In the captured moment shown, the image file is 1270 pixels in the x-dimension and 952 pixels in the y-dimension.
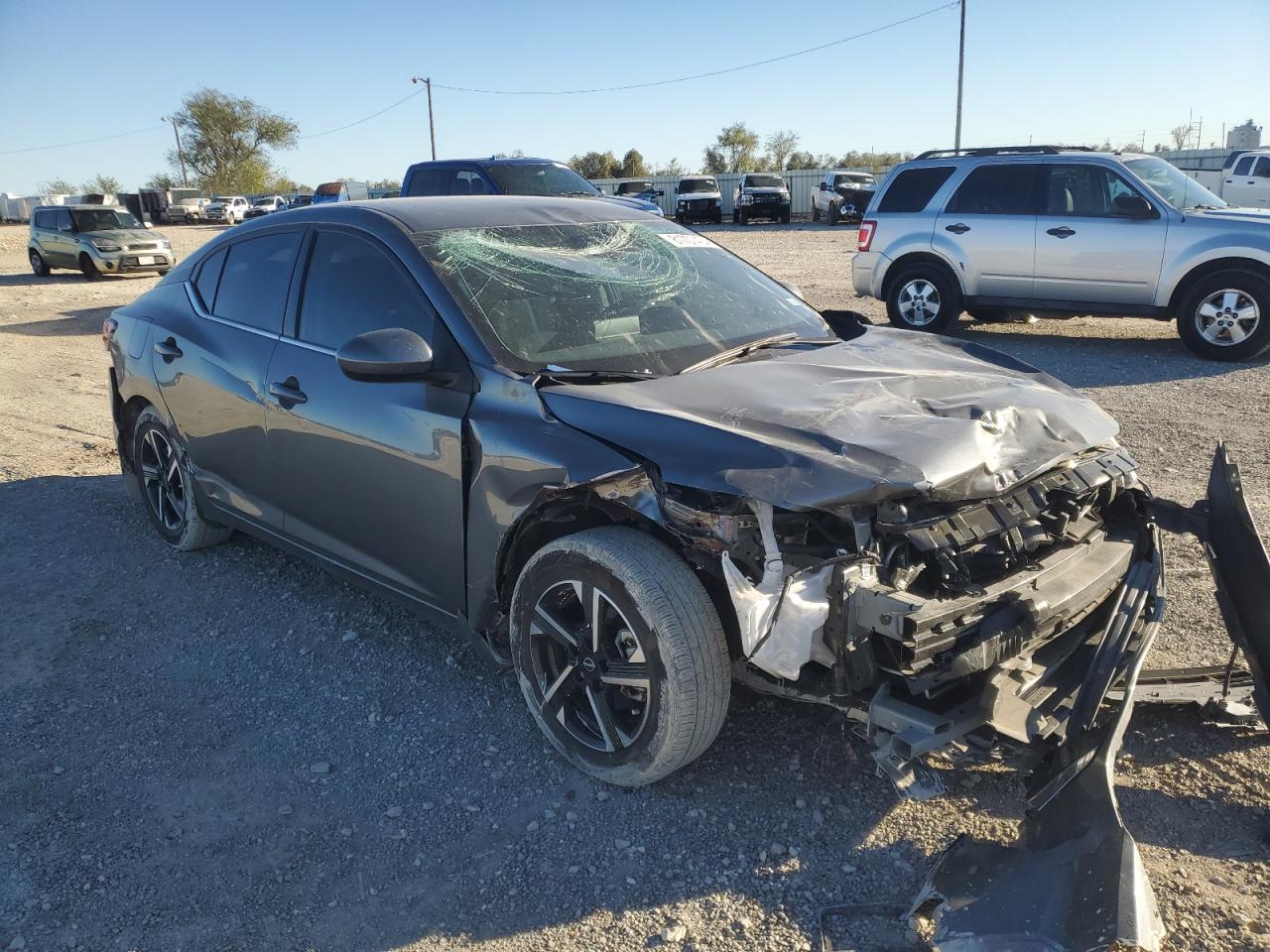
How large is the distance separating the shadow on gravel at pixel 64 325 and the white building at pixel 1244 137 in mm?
38692

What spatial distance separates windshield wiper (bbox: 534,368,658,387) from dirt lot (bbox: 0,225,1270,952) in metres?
1.23

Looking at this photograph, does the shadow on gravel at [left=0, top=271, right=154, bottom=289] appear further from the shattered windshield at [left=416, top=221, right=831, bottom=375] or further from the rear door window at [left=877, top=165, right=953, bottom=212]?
the shattered windshield at [left=416, top=221, right=831, bottom=375]

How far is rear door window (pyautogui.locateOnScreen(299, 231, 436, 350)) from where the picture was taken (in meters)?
3.53

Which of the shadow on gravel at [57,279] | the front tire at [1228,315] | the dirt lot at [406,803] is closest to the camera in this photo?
the dirt lot at [406,803]

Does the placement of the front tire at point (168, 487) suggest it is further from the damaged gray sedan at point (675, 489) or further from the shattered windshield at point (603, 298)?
the shattered windshield at point (603, 298)

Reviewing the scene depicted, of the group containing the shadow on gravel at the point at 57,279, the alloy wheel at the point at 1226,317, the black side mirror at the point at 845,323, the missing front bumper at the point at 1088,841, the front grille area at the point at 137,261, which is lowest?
the missing front bumper at the point at 1088,841

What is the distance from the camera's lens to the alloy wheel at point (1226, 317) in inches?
352

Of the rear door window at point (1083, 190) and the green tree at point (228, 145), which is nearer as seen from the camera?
the rear door window at point (1083, 190)

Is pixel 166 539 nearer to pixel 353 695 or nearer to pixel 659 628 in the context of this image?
pixel 353 695

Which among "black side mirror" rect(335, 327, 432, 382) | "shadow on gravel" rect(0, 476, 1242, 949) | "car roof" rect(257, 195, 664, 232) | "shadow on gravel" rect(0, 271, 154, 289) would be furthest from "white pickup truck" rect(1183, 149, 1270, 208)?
"shadow on gravel" rect(0, 271, 154, 289)

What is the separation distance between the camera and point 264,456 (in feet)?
13.4

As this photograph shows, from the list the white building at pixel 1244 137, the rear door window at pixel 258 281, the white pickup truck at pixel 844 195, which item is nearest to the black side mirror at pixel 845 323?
the rear door window at pixel 258 281

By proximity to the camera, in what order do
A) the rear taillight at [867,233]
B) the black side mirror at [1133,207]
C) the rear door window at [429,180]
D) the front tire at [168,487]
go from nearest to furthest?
the front tire at [168,487] → the black side mirror at [1133,207] → the rear taillight at [867,233] → the rear door window at [429,180]

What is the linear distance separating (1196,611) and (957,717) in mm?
2185
